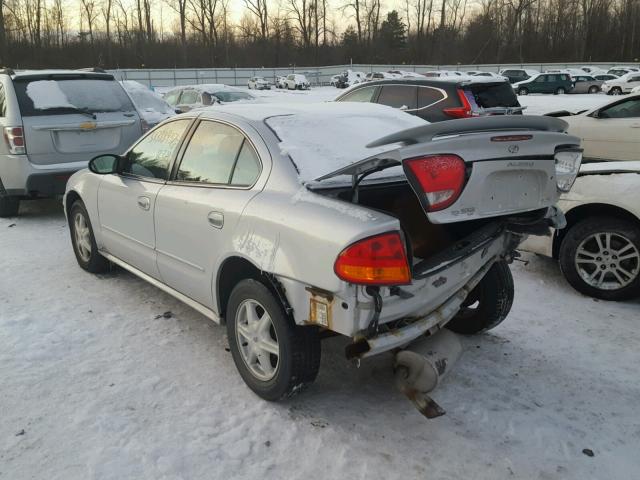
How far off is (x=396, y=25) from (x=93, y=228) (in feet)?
273

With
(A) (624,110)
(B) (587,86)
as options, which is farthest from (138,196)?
(B) (587,86)

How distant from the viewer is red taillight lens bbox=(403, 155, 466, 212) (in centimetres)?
253

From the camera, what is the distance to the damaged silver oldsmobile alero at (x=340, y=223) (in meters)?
2.59

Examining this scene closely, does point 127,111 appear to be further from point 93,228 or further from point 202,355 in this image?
point 202,355

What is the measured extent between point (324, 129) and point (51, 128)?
15.6 feet

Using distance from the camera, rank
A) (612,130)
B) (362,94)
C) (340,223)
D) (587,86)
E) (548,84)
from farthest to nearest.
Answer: (587,86)
(548,84)
(362,94)
(612,130)
(340,223)

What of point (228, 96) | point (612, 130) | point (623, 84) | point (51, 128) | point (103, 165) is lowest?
point (103, 165)

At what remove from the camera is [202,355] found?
12.3ft

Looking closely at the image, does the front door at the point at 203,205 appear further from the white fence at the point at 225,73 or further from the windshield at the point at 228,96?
Result: the white fence at the point at 225,73

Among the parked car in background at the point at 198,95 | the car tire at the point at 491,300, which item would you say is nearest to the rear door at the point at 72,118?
the car tire at the point at 491,300

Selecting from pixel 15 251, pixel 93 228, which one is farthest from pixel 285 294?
pixel 15 251

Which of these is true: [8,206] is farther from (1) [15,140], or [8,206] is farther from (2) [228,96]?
(2) [228,96]

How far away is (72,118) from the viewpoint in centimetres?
714

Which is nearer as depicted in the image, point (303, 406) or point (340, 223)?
point (340, 223)
